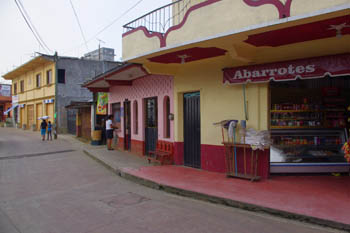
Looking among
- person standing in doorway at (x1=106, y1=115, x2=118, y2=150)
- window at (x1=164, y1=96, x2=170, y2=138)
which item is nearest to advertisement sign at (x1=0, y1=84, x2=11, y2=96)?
person standing in doorway at (x1=106, y1=115, x2=118, y2=150)

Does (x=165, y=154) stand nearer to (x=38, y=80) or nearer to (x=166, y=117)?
(x=166, y=117)

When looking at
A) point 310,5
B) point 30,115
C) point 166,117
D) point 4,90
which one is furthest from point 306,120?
point 4,90

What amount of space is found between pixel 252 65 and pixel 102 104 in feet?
36.5

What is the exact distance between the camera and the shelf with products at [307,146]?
7992 mm

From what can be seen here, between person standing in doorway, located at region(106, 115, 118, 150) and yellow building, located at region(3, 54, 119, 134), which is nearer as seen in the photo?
person standing in doorway, located at region(106, 115, 118, 150)

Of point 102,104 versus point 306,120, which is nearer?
point 306,120

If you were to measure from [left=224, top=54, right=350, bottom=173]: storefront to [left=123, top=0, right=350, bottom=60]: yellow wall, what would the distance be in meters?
1.66

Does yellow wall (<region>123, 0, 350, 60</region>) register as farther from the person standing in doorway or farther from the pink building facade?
the person standing in doorway

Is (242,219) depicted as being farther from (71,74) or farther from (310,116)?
(71,74)

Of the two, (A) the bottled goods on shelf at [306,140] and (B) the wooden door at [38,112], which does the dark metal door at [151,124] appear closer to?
(A) the bottled goods on shelf at [306,140]

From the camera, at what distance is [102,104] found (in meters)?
16.8

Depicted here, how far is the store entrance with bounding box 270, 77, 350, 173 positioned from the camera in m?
7.90

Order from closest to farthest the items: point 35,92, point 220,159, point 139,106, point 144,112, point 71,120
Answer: point 220,159 → point 144,112 → point 139,106 → point 71,120 → point 35,92

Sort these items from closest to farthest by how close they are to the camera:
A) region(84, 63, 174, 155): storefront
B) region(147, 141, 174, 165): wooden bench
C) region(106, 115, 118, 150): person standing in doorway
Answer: region(147, 141, 174, 165): wooden bench, region(84, 63, 174, 155): storefront, region(106, 115, 118, 150): person standing in doorway
